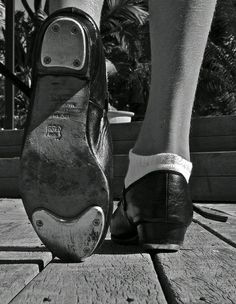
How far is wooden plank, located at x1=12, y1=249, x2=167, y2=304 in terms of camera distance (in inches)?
31.9

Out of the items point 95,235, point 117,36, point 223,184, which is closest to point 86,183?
point 95,235

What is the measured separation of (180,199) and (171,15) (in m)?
0.41

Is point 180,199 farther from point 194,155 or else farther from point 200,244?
point 194,155

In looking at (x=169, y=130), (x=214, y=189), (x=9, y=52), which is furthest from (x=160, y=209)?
(x=9, y=52)

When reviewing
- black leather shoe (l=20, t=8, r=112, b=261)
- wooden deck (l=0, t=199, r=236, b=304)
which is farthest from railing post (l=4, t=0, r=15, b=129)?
black leather shoe (l=20, t=8, r=112, b=261)

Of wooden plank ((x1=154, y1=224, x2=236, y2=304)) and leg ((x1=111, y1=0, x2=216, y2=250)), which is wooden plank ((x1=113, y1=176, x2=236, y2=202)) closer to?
wooden plank ((x1=154, y1=224, x2=236, y2=304))

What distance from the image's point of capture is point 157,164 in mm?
1286

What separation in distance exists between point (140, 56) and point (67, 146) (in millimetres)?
17455

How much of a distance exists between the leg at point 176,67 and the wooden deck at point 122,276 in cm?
24

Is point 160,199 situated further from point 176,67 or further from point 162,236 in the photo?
point 176,67

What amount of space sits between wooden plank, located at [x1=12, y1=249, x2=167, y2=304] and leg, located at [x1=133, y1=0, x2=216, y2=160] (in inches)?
11.6

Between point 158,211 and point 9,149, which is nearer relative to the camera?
point 158,211

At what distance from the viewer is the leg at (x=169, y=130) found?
4.15ft

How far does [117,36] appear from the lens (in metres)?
17.8
